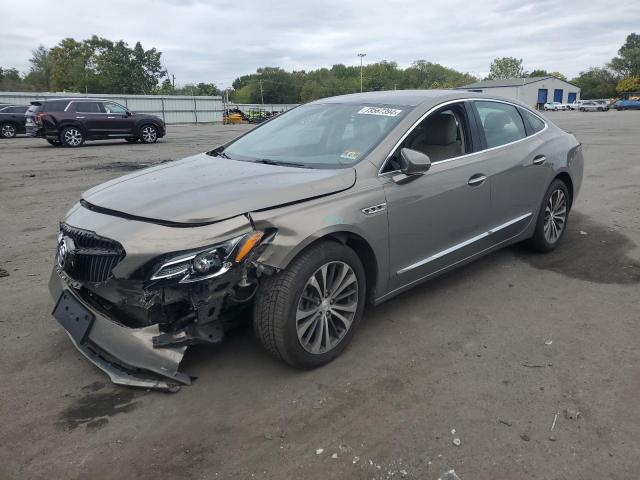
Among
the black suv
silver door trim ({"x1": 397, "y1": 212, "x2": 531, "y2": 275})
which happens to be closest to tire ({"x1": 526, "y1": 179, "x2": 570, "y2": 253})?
silver door trim ({"x1": 397, "y1": 212, "x2": 531, "y2": 275})

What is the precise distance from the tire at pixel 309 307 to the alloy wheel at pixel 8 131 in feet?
79.9

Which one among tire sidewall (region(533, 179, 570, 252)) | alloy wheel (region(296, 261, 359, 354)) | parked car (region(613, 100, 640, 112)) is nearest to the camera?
alloy wheel (region(296, 261, 359, 354))

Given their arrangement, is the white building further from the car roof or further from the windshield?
the windshield

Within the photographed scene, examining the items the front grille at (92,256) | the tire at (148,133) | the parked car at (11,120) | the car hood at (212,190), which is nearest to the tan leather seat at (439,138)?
the car hood at (212,190)

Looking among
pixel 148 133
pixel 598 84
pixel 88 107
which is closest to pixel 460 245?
pixel 88 107

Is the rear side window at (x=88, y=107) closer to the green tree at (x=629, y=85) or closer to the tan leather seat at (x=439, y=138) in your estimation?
the tan leather seat at (x=439, y=138)

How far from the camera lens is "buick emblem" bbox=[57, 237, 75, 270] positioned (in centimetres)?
292

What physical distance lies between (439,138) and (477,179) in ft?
1.45

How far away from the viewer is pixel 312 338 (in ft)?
9.99

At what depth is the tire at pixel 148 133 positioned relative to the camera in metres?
18.8

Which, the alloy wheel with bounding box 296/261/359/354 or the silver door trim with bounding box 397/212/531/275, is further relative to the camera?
the silver door trim with bounding box 397/212/531/275

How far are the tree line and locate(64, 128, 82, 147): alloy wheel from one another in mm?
56034

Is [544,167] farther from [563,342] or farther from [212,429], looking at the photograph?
[212,429]

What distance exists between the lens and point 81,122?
56.8ft
